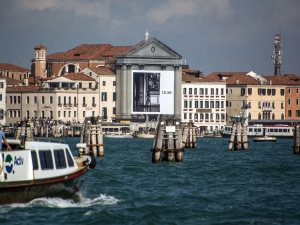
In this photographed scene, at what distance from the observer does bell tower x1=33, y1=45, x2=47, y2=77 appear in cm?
14762

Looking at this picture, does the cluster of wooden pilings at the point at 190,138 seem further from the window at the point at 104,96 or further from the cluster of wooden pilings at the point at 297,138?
the window at the point at 104,96

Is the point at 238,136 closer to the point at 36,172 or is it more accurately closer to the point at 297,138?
A: the point at 297,138

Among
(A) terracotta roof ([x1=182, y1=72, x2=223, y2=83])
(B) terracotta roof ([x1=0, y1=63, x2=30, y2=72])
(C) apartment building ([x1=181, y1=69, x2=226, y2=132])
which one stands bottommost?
(C) apartment building ([x1=181, y1=69, x2=226, y2=132])

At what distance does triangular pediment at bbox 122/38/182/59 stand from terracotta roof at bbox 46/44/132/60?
1092 centimetres

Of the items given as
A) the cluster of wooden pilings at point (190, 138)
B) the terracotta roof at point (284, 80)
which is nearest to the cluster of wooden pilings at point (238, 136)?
the cluster of wooden pilings at point (190, 138)

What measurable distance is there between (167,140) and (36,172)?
18.9 metres

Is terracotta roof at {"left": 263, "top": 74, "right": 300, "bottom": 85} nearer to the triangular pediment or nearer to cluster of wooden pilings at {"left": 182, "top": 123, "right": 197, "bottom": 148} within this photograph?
the triangular pediment

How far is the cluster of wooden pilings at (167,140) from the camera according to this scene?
4816 cm

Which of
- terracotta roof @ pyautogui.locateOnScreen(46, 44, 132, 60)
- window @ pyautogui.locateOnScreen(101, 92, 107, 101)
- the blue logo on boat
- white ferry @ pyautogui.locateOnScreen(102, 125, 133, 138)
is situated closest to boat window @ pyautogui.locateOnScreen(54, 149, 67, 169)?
the blue logo on boat

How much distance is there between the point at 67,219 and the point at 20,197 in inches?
75.7

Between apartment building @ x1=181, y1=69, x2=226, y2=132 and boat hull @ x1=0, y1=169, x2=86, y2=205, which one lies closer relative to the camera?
boat hull @ x1=0, y1=169, x2=86, y2=205

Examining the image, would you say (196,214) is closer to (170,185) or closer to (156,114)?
(170,185)

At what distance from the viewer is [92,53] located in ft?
495

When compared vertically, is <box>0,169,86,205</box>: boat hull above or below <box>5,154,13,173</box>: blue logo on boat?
below
